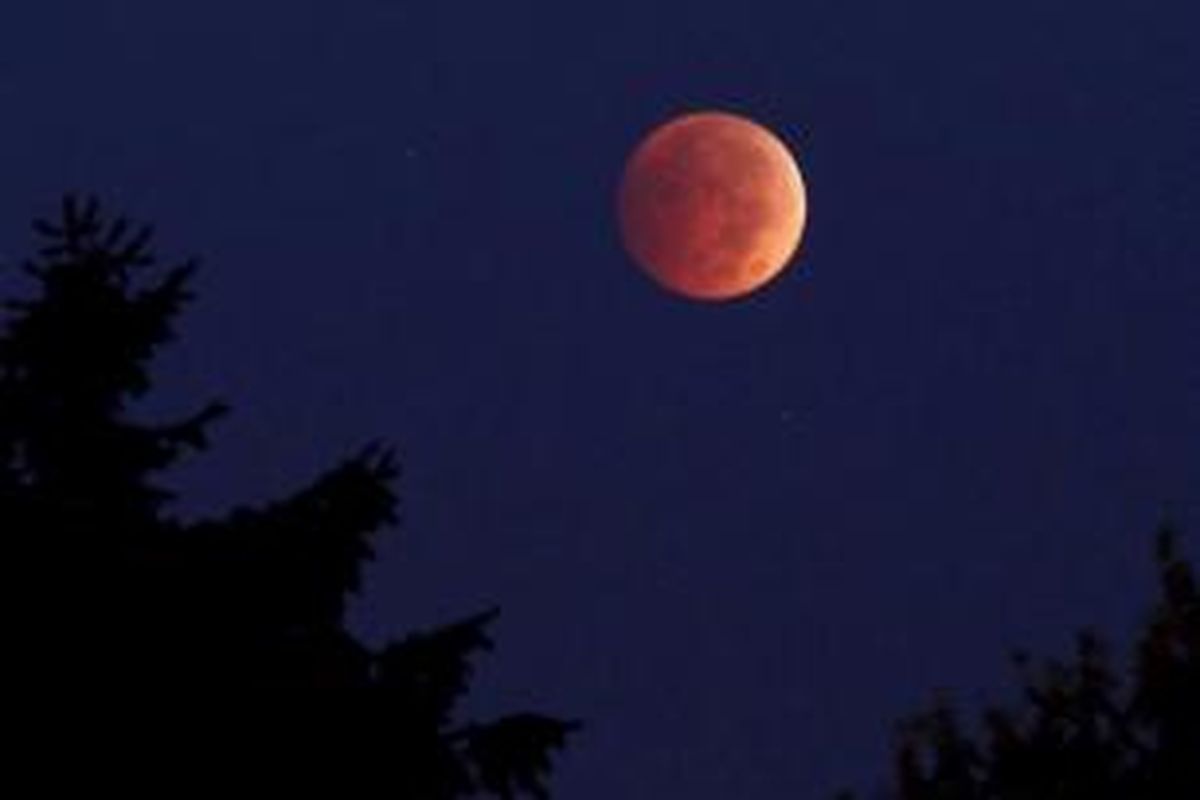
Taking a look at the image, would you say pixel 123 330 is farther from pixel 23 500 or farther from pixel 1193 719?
pixel 1193 719

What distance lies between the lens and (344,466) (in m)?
10.5

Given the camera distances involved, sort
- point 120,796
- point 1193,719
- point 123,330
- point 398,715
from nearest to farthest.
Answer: point 120,796 < point 398,715 < point 123,330 < point 1193,719

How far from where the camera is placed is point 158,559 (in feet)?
31.2

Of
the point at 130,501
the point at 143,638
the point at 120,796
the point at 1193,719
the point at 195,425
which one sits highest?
the point at 1193,719

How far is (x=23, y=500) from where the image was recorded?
9438 millimetres

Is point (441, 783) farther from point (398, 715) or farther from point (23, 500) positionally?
point (23, 500)

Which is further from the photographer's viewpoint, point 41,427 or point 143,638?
point 41,427

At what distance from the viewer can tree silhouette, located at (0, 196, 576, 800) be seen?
933 centimetres

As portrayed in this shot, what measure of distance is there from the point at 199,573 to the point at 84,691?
2.39 ft

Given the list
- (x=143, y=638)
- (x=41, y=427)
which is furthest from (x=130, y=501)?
(x=143, y=638)

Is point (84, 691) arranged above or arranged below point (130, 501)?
below

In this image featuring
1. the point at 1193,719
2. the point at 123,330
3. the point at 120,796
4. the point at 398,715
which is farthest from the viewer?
the point at 1193,719

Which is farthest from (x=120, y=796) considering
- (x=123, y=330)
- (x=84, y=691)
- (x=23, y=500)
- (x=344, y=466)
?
(x=123, y=330)

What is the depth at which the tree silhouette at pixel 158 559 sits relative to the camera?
30.6 ft
